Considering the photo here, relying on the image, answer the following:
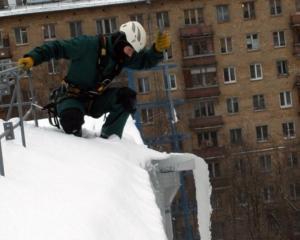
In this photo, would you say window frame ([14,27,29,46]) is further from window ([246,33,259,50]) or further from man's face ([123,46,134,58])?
man's face ([123,46,134,58])

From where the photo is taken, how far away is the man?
624cm

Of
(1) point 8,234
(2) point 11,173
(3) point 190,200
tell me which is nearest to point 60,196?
(2) point 11,173

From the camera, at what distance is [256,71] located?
3462cm

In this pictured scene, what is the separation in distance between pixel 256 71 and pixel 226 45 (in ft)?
6.28

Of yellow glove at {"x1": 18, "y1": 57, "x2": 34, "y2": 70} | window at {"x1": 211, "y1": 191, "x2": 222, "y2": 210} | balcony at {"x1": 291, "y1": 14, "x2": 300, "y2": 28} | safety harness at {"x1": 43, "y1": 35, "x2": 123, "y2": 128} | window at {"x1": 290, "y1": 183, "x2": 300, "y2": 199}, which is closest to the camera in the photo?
yellow glove at {"x1": 18, "y1": 57, "x2": 34, "y2": 70}

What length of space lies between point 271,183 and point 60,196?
1175 inches

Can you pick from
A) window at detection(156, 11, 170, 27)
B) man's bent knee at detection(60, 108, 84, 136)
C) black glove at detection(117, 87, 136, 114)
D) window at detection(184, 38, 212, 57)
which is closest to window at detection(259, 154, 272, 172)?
window at detection(184, 38, 212, 57)

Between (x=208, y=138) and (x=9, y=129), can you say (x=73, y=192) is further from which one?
(x=208, y=138)

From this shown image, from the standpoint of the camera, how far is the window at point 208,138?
3416cm

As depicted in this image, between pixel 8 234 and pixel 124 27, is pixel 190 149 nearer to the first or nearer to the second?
pixel 124 27

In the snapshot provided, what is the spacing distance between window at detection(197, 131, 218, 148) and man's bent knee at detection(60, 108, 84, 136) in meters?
28.0

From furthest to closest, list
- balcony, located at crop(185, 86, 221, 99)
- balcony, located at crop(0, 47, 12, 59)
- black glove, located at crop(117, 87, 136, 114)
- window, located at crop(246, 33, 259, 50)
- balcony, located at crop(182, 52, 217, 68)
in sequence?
window, located at crop(246, 33, 259, 50)
balcony, located at crop(0, 47, 12, 59)
balcony, located at crop(185, 86, 221, 99)
balcony, located at crop(182, 52, 217, 68)
black glove, located at crop(117, 87, 136, 114)

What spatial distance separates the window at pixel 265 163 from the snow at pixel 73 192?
2817 cm

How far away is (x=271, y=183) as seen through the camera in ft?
107
